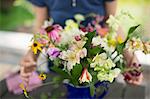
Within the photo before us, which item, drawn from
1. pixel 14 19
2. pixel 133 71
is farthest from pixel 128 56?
pixel 14 19

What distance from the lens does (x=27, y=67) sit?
1.14 m

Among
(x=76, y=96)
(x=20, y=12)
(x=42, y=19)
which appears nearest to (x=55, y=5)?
(x=42, y=19)

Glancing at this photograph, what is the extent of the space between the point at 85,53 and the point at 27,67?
1.13 ft

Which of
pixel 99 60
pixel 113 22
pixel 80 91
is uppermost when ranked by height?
pixel 113 22

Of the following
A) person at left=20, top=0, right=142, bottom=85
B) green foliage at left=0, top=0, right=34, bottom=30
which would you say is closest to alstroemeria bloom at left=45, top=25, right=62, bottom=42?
person at left=20, top=0, right=142, bottom=85

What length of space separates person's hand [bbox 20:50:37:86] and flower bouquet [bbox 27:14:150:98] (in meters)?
0.18

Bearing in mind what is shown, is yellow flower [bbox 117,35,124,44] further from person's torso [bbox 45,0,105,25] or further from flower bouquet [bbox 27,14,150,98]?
person's torso [bbox 45,0,105,25]

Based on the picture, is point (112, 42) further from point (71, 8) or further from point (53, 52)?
point (71, 8)

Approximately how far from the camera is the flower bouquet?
86cm

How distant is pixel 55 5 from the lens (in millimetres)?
1405

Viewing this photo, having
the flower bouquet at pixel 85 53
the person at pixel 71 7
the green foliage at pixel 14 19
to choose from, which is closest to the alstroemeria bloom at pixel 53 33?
the flower bouquet at pixel 85 53

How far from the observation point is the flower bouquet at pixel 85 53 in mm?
856

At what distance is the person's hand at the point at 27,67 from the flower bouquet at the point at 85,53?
0.18 m

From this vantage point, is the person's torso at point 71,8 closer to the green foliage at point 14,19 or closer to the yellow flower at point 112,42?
the yellow flower at point 112,42
